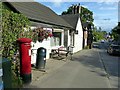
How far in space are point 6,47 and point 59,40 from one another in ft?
49.5

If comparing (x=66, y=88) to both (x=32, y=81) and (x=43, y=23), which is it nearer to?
(x=32, y=81)

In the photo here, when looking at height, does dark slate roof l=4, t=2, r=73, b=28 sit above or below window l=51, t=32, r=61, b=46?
above

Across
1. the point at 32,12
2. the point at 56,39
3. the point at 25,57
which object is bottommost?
the point at 25,57

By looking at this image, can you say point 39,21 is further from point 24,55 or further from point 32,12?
point 24,55

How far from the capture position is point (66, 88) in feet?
30.1

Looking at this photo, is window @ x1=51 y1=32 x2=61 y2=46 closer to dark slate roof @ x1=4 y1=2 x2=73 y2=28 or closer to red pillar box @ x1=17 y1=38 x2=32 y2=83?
dark slate roof @ x1=4 y1=2 x2=73 y2=28

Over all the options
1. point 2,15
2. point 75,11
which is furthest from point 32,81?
point 75,11

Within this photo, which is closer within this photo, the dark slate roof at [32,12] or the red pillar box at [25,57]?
the red pillar box at [25,57]

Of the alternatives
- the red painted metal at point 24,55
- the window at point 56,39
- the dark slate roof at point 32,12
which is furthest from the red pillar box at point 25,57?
the window at point 56,39

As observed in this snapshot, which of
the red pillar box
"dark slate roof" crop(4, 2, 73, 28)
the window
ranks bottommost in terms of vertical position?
the red pillar box

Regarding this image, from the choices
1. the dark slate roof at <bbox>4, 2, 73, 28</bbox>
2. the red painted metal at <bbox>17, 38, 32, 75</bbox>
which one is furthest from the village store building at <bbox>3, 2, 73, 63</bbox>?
the red painted metal at <bbox>17, 38, 32, 75</bbox>

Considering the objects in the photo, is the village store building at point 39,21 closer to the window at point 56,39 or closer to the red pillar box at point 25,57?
the window at point 56,39

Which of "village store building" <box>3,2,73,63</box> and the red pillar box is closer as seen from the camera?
the red pillar box

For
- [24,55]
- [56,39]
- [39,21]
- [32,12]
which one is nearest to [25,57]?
[24,55]
